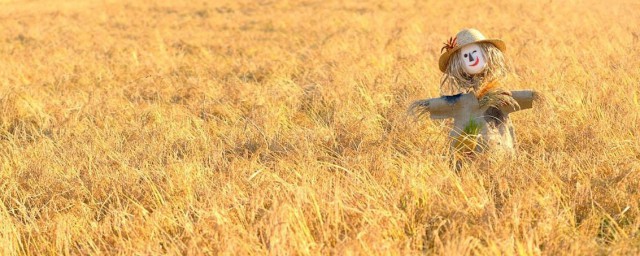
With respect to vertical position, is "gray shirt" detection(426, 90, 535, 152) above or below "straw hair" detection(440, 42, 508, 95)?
below

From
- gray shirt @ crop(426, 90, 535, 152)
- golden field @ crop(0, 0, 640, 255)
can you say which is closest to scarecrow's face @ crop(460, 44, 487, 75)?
gray shirt @ crop(426, 90, 535, 152)

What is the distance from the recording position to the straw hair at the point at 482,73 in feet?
9.14

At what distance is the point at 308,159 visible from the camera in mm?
2688

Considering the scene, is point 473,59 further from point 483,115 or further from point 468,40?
point 483,115

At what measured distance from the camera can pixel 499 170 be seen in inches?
95.1

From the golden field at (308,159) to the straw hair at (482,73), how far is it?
258 mm

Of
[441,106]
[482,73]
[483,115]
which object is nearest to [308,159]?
[441,106]

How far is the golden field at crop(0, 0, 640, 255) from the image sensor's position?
198 centimetres

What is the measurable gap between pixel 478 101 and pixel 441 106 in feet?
0.53

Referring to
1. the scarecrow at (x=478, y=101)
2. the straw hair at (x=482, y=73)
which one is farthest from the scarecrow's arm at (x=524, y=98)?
the straw hair at (x=482, y=73)

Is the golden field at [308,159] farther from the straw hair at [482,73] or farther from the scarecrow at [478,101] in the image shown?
the straw hair at [482,73]

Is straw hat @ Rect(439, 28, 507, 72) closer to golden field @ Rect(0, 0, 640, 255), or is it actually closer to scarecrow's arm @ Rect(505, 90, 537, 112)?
scarecrow's arm @ Rect(505, 90, 537, 112)

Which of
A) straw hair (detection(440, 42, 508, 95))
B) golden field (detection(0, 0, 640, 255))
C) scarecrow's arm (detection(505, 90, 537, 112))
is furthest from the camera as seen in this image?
straw hair (detection(440, 42, 508, 95))

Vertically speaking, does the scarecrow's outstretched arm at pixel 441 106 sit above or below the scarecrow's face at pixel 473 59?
below
